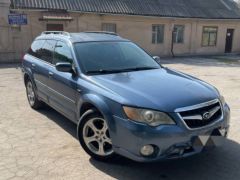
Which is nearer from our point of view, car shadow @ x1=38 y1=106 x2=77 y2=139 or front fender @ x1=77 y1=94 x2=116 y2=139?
front fender @ x1=77 y1=94 x2=116 y2=139

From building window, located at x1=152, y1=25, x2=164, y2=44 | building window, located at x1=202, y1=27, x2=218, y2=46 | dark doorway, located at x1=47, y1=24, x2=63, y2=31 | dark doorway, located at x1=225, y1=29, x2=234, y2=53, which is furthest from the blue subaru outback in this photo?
dark doorway, located at x1=225, y1=29, x2=234, y2=53

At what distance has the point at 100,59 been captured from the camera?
4.56 meters

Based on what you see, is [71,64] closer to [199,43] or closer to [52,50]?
[52,50]

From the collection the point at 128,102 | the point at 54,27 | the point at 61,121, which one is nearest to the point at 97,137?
the point at 128,102

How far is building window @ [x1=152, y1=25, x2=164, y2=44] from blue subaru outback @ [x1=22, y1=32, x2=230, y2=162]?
17139 mm

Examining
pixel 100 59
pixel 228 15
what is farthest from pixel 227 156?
pixel 228 15

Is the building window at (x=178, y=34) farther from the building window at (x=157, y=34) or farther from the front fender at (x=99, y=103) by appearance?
the front fender at (x=99, y=103)

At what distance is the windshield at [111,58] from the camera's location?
4399 mm

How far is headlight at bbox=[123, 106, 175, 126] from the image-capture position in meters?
3.28

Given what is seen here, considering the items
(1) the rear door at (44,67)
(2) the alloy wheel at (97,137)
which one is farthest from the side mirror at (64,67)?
(1) the rear door at (44,67)

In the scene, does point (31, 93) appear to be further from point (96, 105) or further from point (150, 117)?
point (150, 117)

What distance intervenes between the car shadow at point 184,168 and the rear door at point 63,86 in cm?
99

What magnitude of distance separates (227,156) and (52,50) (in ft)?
11.7

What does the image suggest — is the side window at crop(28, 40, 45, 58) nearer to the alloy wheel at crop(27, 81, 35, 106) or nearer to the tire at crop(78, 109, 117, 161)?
the alloy wheel at crop(27, 81, 35, 106)
